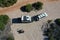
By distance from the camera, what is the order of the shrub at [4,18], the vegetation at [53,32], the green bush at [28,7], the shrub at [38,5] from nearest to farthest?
1. the vegetation at [53,32]
2. the shrub at [4,18]
3. the green bush at [28,7]
4. the shrub at [38,5]

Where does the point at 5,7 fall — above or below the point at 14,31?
above

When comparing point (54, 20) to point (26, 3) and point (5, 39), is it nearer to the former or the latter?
point (26, 3)

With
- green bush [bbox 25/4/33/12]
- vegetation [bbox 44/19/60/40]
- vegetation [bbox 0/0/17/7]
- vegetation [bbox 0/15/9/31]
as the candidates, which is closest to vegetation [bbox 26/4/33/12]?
green bush [bbox 25/4/33/12]

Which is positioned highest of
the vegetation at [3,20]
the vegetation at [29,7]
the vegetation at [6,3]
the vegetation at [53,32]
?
the vegetation at [6,3]

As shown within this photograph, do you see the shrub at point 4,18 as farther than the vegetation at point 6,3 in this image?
No

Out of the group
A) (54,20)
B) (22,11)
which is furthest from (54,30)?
(22,11)

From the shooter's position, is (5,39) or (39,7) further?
(39,7)

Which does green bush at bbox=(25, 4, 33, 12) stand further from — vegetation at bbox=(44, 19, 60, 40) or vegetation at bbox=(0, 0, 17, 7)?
vegetation at bbox=(44, 19, 60, 40)

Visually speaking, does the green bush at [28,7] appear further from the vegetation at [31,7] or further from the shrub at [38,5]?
the shrub at [38,5]

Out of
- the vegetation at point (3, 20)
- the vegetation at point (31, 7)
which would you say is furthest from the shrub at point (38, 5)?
the vegetation at point (3, 20)

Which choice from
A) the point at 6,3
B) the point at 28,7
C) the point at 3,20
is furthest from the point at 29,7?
the point at 3,20

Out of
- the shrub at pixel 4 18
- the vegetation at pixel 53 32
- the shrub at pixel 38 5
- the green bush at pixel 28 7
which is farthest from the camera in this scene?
the shrub at pixel 38 5
